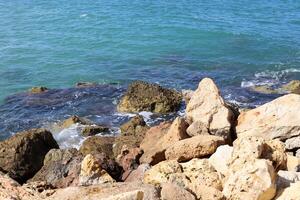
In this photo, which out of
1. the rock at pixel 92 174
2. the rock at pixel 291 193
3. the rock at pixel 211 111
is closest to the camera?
the rock at pixel 291 193

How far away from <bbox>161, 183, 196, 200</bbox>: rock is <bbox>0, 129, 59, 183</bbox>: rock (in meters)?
8.92

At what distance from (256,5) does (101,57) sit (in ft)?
73.2

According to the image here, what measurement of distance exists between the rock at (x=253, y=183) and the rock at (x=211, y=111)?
18.4 feet

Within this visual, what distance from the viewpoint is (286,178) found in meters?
12.1

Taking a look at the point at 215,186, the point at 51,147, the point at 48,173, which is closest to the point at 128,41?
the point at 51,147

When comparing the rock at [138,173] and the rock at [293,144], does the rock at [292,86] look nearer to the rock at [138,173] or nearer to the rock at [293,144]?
the rock at [293,144]

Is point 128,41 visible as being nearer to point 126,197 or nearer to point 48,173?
point 48,173

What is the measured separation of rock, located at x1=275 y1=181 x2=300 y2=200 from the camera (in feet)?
35.7

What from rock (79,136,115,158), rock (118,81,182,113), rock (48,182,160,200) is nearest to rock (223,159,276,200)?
rock (48,182,160,200)

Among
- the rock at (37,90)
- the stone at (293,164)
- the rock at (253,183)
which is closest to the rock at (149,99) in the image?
the rock at (37,90)

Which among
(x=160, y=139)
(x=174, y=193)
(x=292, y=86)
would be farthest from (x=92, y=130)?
(x=174, y=193)

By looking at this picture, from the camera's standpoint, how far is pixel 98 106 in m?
29.5

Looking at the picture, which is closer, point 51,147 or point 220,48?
point 51,147

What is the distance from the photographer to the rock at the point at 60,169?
49.2ft
